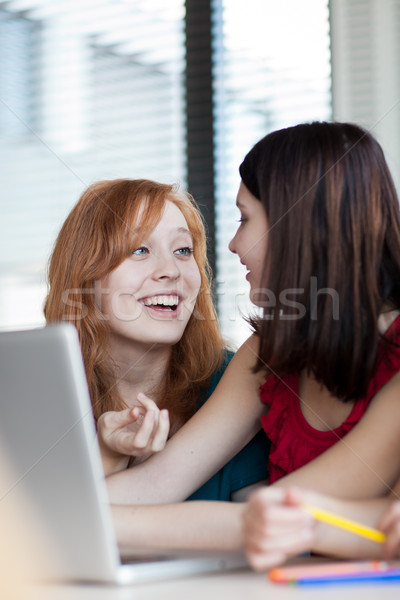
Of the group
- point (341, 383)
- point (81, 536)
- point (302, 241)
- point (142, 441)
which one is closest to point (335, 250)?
point (302, 241)

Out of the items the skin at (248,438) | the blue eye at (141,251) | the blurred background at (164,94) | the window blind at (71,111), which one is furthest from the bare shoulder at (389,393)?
the window blind at (71,111)

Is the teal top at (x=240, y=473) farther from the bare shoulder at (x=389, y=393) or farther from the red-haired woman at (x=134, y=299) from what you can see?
the bare shoulder at (x=389, y=393)

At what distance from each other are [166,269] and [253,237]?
401mm

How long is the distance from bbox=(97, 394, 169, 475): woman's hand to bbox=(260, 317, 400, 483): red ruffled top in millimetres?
202

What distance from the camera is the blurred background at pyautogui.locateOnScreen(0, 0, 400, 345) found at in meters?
2.29

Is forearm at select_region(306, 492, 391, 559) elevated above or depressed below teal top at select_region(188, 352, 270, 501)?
above

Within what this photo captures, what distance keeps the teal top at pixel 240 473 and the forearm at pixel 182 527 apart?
480mm

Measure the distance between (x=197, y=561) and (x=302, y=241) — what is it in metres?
0.51

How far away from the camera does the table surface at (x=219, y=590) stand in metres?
0.62

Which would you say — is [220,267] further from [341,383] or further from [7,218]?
[341,383]

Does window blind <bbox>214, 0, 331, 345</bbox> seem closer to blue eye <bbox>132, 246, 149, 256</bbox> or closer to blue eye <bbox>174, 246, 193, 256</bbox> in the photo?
blue eye <bbox>174, 246, 193, 256</bbox>

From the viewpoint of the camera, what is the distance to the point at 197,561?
28.1 inches

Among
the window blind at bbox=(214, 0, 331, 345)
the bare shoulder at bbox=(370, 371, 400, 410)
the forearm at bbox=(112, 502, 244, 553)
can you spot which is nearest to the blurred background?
the window blind at bbox=(214, 0, 331, 345)

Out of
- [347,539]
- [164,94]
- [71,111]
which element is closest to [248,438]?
[347,539]
